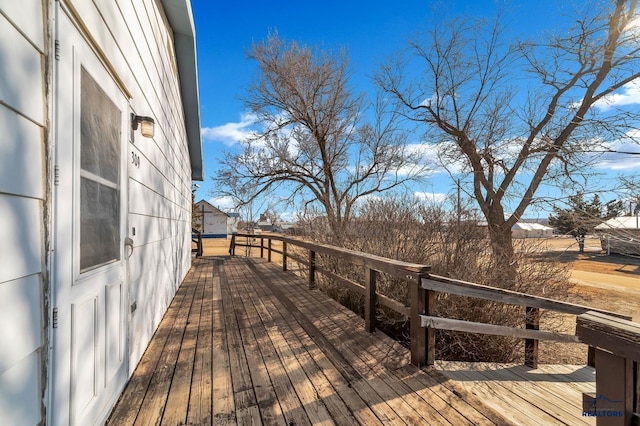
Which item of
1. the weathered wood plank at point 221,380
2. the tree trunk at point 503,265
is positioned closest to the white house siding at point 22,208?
the weathered wood plank at point 221,380

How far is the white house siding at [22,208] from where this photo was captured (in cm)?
98

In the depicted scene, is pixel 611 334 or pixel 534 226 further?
pixel 534 226

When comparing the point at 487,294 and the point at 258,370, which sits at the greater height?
the point at 487,294

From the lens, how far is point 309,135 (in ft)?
35.9

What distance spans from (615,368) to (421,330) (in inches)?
57.7

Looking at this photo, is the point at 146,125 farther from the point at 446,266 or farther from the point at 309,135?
the point at 309,135

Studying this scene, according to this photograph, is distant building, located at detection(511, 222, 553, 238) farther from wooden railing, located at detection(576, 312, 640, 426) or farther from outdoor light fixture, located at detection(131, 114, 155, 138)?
outdoor light fixture, located at detection(131, 114, 155, 138)

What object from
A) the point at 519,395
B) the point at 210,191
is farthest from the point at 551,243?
the point at 210,191

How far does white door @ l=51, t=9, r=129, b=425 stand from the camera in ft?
4.42

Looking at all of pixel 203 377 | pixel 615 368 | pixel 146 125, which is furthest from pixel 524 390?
pixel 146 125

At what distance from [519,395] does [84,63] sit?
351 centimetres

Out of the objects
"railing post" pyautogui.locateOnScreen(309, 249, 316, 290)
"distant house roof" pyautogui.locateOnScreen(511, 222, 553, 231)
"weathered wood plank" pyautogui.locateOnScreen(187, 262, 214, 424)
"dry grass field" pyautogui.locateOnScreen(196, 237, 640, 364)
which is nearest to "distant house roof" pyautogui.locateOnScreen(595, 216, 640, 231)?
"dry grass field" pyautogui.locateOnScreen(196, 237, 640, 364)

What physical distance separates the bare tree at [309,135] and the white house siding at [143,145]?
255 inches

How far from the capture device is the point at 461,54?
8703mm
